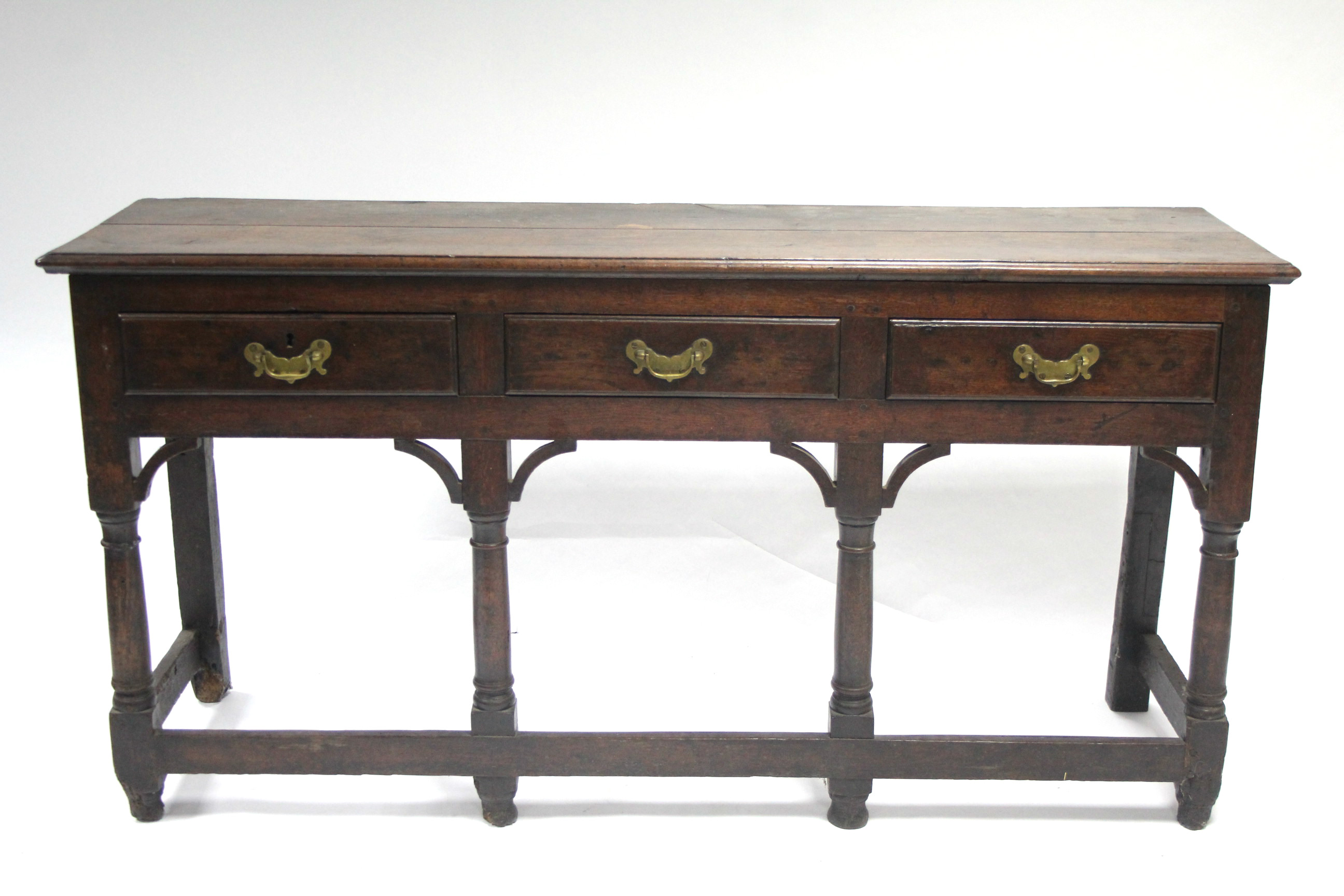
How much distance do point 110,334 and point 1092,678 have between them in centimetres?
241

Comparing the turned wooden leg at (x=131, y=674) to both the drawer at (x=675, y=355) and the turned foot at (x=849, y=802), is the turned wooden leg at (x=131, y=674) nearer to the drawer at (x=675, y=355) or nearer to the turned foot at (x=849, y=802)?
the drawer at (x=675, y=355)

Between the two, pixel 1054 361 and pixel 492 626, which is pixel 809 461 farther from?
pixel 492 626

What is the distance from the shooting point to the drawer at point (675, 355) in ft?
9.61

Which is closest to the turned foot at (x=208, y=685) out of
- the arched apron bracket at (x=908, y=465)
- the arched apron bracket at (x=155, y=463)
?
the arched apron bracket at (x=155, y=463)

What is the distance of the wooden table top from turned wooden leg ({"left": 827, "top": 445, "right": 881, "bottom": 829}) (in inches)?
20.4

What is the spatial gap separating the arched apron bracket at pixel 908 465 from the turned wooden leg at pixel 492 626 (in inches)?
29.6

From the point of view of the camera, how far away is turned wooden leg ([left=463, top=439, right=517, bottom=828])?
123 inches

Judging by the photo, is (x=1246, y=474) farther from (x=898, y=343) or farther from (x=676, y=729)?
(x=676, y=729)

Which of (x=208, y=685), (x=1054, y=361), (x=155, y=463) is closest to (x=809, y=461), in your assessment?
(x=1054, y=361)

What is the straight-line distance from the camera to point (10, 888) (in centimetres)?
301

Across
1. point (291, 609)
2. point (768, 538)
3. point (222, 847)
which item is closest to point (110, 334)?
point (222, 847)

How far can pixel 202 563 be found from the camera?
3666mm

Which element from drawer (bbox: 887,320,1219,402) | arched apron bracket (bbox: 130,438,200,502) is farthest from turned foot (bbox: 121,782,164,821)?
drawer (bbox: 887,320,1219,402)

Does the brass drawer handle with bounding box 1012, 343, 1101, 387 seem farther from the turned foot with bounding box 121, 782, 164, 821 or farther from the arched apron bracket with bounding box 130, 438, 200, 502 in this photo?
the turned foot with bounding box 121, 782, 164, 821
